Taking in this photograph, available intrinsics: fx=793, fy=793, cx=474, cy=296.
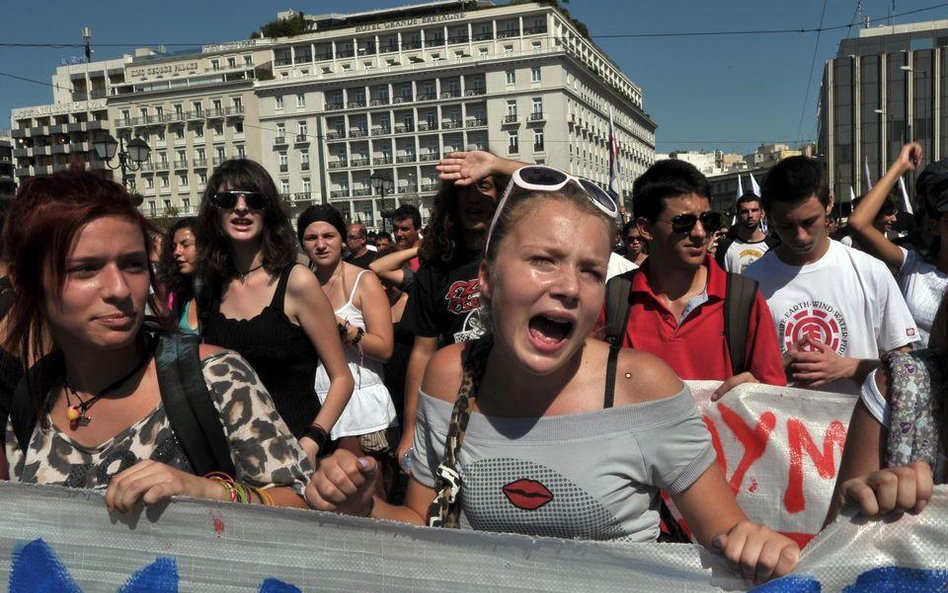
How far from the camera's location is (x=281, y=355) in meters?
3.14

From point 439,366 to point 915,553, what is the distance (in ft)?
3.79

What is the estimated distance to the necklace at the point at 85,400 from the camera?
6.66 feet

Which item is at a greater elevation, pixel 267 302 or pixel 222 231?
pixel 222 231

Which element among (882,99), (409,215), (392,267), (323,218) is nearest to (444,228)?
(323,218)

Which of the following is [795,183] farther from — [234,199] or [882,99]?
[882,99]

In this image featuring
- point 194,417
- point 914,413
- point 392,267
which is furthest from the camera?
point 392,267

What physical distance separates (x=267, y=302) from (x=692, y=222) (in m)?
1.74

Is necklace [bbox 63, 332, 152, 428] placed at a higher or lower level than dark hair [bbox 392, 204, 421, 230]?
lower

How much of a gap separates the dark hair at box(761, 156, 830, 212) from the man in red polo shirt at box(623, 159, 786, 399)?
0.50 metres

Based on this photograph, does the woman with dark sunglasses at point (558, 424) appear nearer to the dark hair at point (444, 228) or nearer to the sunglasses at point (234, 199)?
the dark hair at point (444, 228)

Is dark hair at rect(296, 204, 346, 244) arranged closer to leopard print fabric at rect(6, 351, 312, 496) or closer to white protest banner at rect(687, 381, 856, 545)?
white protest banner at rect(687, 381, 856, 545)

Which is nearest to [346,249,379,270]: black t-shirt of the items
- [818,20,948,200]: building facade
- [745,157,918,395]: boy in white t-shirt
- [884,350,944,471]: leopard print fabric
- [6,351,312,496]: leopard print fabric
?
[745,157,918,395]: boy in white t-shirt

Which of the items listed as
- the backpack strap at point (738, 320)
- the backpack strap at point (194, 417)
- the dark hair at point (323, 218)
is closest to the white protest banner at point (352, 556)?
the backpack strap at point (194, 417)

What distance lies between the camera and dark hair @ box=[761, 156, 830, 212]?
359 cm
